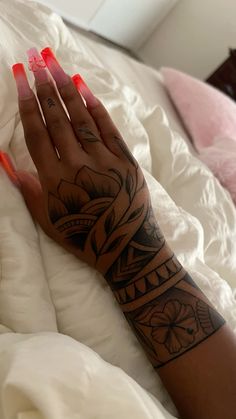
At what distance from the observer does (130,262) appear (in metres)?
0.64

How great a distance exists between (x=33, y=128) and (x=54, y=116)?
0.04 metres

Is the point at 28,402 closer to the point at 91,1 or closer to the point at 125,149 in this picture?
the point at 125,149

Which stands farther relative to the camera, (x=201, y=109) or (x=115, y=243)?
(x=201, y=109)

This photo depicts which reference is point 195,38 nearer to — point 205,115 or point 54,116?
point 205,115

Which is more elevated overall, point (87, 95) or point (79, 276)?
point (87, 95)

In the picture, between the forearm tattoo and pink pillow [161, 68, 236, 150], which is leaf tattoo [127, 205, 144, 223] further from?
pink pillow [161, 68, 236, 150]

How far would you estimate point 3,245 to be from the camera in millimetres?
615

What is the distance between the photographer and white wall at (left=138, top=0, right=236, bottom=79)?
8.07ft

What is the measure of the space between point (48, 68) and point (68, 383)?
53 centimetres

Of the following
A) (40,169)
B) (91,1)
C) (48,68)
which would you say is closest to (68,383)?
(40,169)

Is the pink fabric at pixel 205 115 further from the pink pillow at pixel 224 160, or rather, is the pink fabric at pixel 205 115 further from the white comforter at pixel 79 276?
the white comforter at pixel 79 276

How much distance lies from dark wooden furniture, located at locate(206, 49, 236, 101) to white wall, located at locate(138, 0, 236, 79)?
0.22m

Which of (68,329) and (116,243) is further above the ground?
(116,243)

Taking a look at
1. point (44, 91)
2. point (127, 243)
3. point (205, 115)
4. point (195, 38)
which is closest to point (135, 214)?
point (127, 243)
